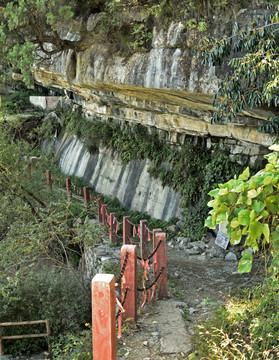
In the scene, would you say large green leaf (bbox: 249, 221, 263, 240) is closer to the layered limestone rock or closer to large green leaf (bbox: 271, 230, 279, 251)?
large green leaf (bbox: 271, 230, 279, 251)

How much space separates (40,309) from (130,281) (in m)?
2.64

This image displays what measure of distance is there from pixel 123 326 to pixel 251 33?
16.9 feet

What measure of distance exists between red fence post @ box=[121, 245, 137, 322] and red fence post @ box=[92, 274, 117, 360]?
1.45 meters

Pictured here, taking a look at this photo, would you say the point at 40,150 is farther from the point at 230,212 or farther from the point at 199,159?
the point at 230,212

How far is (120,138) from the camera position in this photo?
52.4 feet

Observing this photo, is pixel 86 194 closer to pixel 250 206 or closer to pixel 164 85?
pixel 164 85

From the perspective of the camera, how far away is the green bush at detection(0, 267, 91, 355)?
7551mm

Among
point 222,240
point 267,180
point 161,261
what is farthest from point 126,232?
point 267,180

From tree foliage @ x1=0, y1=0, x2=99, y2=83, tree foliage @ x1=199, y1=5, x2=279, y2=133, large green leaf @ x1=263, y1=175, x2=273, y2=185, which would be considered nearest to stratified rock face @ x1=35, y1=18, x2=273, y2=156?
tree foliage @ x1=199, y1=5, x2=279, y2=133

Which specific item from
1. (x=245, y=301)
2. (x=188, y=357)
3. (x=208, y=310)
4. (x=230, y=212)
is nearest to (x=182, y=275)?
(x=208, y=310)

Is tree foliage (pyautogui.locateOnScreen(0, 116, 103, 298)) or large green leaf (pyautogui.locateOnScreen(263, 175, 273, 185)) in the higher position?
large green leaf (pyautogui.locateOnScreen(263, 175, 273, 185))

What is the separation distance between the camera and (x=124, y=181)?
1509 cm

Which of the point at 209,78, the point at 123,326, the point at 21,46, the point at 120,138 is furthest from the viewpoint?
the point at 120,138

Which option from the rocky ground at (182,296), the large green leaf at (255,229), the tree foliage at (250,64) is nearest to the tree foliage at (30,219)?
the rocky ground at (182,296)
